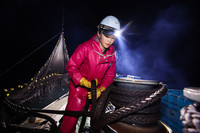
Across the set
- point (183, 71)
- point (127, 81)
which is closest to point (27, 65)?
point (127, 81)

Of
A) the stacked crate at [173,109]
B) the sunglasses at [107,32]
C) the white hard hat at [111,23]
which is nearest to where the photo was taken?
the sunglasses at [107,32]

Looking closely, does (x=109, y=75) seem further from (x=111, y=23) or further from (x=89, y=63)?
(x=111, y=23)

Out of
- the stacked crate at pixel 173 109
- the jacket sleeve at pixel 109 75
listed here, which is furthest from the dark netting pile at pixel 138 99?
the stacked crate at pixel 173 109

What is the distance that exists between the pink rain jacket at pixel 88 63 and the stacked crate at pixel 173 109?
1.87m

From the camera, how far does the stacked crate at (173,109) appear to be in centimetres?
250

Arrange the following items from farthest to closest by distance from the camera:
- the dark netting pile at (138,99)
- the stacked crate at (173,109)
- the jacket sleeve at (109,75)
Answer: the jacket sleeve at (109,75)
the stacked crate at (173,109)
the dark netting pile at (138,99)

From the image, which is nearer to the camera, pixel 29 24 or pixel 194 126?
pixel 194 126

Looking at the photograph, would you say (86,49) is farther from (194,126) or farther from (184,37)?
(184,37)

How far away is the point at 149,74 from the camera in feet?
56.2

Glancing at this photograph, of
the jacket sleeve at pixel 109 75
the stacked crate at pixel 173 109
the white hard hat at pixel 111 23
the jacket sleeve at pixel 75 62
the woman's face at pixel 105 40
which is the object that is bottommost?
the stacked crate at pixel 173 109

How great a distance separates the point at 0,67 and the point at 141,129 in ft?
17.7

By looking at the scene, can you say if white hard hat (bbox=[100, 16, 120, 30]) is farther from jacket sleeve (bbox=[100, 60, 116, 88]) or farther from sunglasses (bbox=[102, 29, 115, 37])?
jacket sleeve (bbox=[100, 60, 116, 88])

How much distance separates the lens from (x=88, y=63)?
101 inches

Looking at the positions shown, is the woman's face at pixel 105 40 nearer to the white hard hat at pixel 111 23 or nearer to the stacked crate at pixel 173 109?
the white hard hat at pixel 111 23
